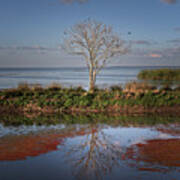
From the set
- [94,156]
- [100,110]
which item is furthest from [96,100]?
[94,156]

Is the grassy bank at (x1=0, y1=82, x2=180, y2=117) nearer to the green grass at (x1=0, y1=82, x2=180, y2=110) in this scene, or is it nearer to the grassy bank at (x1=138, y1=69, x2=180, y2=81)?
the green grass at (x1=0, y1=82, x2=180, y2=110)

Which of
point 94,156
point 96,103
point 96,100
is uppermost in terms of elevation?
point 96,100

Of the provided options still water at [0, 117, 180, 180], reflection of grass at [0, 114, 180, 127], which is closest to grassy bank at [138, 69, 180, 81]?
reflection of grass at [0, 114, 180, 127]

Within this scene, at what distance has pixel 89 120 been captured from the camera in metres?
15.1

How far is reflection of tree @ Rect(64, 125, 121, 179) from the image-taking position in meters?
7.37

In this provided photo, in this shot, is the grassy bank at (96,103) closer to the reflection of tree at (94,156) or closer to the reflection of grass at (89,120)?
the reflection of grass at (89,120)

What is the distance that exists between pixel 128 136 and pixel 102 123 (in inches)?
118

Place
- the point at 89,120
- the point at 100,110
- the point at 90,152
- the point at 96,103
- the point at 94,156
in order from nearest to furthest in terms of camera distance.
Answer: the point at 94,156 < the point at 90,152 < the point at 89,120 < the point at 100,110 < the point at 96,103

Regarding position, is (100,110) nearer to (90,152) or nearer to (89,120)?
(89,120)

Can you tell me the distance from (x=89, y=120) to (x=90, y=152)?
6.04m

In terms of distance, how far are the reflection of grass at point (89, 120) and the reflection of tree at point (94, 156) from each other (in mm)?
3247

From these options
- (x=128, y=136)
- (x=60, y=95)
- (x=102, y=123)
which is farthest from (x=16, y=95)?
(x=128, y=136)

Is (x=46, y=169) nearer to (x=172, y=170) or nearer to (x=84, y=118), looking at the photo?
(x=172, y=170)

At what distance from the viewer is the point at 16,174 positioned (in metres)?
7.21
